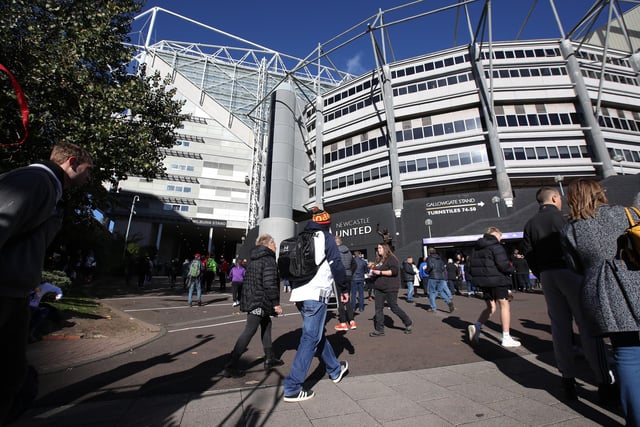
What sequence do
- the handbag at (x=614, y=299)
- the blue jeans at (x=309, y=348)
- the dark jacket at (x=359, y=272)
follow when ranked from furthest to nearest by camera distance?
the dark jacket at (x=359, y=272) → the blue jeans at (x=309, y=348) → the handbag at (x=614, y=299)

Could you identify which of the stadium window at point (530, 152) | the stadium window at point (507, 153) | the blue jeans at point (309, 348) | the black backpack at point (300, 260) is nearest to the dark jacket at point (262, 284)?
the black backpack at point (300, 260)

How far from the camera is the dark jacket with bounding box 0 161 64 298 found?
1280 millimetres

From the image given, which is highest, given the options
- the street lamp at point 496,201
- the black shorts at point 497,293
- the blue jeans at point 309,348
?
the street lamp at point 496,201

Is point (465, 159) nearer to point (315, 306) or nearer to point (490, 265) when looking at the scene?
point (490, 265)

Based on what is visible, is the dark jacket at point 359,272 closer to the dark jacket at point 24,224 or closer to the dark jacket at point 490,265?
the dark jacket at point 490,265

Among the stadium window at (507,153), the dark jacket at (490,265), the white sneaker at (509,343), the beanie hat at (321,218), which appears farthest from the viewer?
the stadium window at (507,153)

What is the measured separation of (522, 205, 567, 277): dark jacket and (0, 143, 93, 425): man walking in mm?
3833

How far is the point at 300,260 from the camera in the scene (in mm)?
3061

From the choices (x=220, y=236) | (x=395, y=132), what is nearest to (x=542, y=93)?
(x=395, y=132)

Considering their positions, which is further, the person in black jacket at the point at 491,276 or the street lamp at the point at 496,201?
the street lamp at the point at 496,201

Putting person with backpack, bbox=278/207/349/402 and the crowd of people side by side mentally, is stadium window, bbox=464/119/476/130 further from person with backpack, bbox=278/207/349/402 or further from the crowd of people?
person with backpack, bbox=278/207/349/402

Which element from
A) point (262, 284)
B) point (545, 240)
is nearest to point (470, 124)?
point (545, 240)

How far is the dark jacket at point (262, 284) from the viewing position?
371cm

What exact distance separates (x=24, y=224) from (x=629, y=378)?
3430 mm
